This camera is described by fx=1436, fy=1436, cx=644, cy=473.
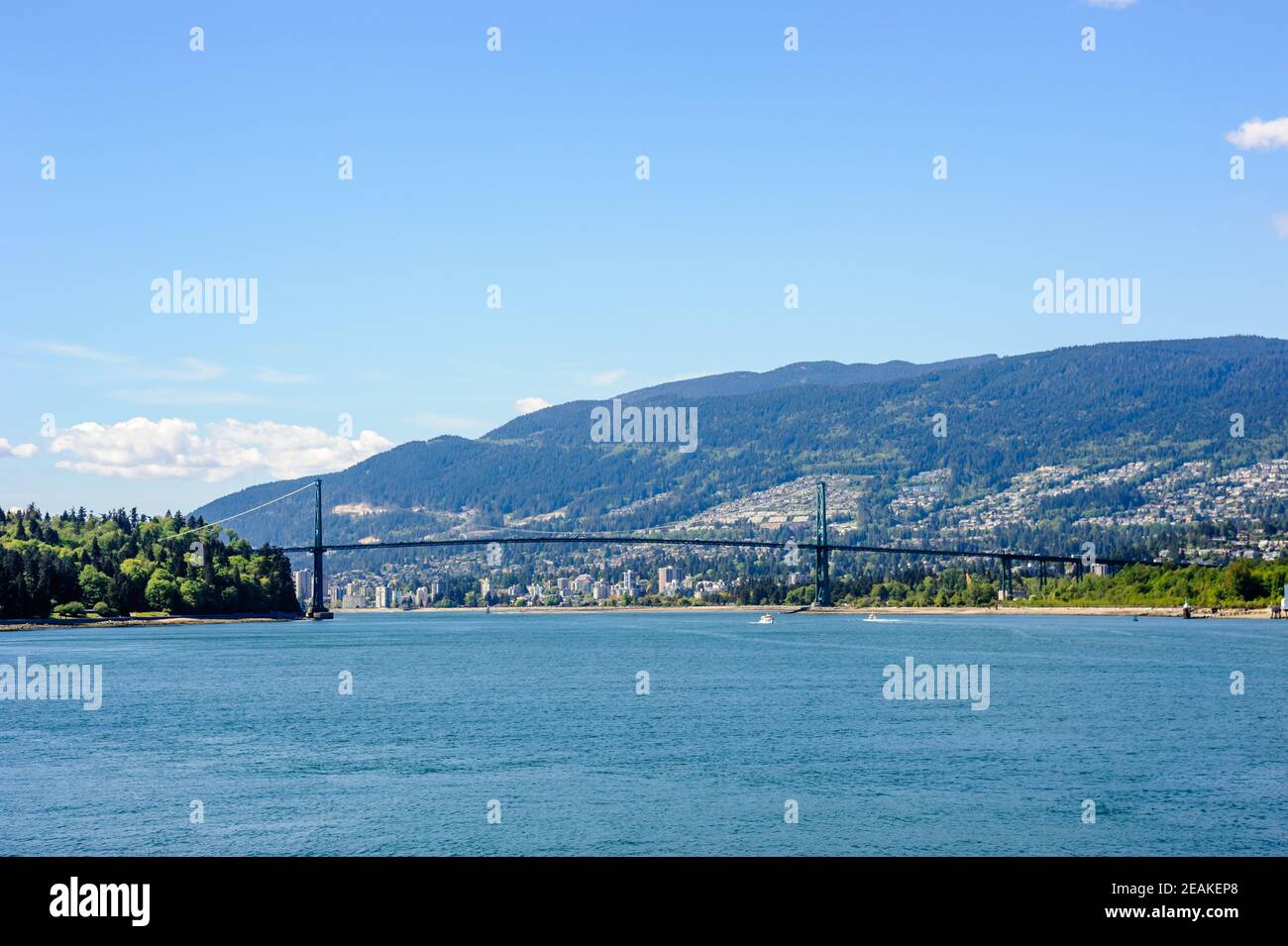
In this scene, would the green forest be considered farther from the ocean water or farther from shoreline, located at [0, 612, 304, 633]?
the ocean water

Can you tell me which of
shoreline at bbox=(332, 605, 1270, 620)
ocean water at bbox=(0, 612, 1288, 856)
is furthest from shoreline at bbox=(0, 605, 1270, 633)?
ocean water at bbox=(0, 612, 1288, 856)

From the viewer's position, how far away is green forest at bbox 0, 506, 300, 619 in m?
89.6

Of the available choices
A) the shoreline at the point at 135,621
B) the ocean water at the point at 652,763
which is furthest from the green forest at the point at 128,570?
the ocean water at the point at 652,763

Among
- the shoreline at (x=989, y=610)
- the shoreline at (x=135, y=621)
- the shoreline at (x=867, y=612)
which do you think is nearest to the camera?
the shoreline at (x=135, y=621)

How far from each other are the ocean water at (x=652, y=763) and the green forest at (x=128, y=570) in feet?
134

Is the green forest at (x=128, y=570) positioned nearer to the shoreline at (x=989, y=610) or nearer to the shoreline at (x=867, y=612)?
the shoreline at (x=867, y=612)

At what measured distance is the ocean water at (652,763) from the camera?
761 inches

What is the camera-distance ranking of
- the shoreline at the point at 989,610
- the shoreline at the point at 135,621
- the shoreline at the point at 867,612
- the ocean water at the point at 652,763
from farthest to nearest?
the shoreline at the point at 989,610 < the shoreline at the point at 867,612 < the shoreline at the point at 135,621 < the ocean water at the point at 652,763

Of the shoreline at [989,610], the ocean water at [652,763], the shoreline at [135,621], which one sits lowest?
the shoreline at [989,610]

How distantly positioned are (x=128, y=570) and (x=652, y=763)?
277ft

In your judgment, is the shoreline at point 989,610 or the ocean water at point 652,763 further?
the shoreline at point 989,610

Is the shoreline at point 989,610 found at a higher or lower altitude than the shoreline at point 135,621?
lower
